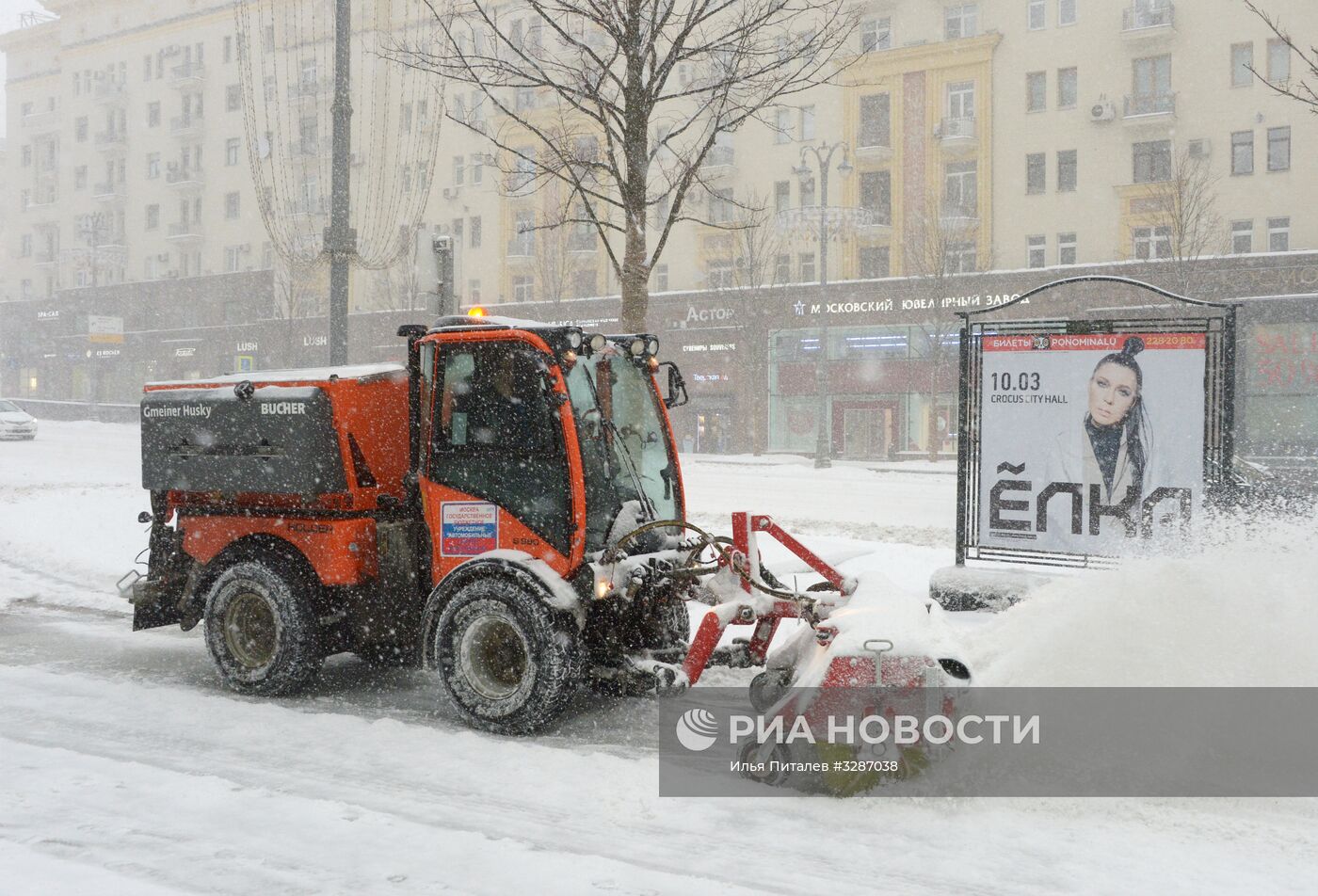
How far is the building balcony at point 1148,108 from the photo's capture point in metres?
32.9

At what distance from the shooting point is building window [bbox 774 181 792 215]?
1545 inches

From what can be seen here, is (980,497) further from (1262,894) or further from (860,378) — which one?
(860,378)

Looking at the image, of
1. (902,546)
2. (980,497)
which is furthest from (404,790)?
(902,546)

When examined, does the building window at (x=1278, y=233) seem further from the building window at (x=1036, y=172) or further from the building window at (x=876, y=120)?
the building window at (x=876, y=120)

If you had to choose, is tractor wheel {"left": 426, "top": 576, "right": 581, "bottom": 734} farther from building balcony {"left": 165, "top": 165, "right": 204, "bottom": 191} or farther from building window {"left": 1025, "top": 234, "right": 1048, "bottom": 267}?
building balcony {"left": 165, "top": 165, "right": 204, "bottom": 191}

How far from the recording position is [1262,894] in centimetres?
398

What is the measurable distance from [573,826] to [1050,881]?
197cm

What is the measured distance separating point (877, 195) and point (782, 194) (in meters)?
3.45

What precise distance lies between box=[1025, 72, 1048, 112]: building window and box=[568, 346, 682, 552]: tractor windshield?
33086 millimetres

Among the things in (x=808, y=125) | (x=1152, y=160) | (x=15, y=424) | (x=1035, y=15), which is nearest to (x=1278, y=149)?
(x=1152, y=160)

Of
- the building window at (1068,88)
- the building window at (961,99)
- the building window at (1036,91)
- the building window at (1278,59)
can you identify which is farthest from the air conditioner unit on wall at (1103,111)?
the building window at (1278,59)

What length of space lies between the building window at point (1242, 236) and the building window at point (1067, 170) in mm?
5116

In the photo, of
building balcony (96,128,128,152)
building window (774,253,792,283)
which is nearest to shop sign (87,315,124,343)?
building balcony (96,128,128,152)

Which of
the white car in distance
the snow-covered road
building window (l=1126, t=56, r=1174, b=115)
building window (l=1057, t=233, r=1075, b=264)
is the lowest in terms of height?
the snow-covered road
